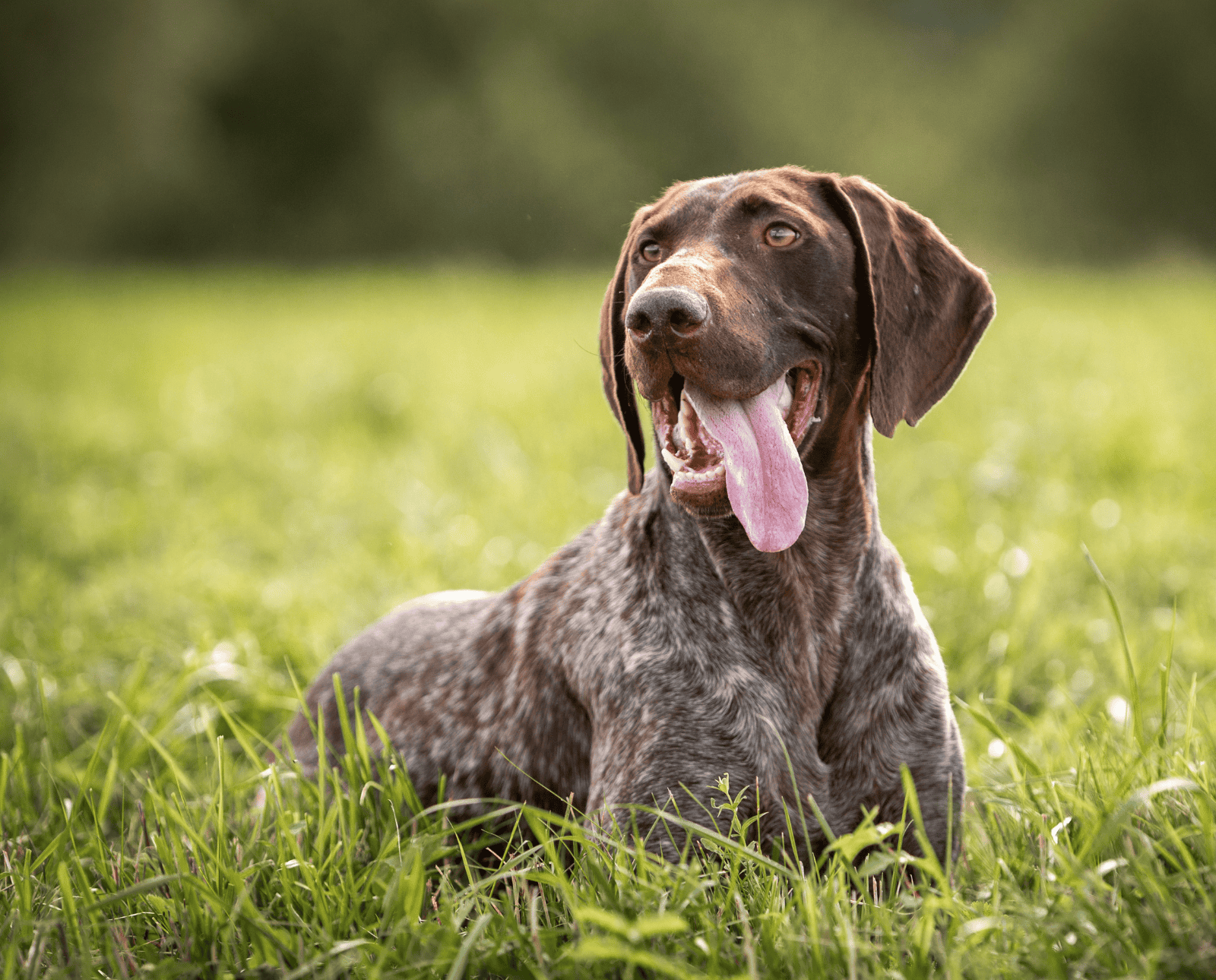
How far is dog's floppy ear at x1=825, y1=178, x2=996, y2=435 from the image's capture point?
270cm

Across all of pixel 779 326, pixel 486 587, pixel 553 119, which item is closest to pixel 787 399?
pixel 779 326

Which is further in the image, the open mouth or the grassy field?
the open mouth

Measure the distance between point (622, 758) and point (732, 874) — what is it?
0.48 m

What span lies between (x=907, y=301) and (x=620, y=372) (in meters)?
0.83

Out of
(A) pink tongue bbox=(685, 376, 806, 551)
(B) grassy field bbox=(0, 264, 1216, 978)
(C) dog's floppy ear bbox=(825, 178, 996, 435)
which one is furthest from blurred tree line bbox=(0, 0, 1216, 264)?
(A) pink tongue bbox=(685, 376, 806, 551)

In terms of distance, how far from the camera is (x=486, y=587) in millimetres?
5273

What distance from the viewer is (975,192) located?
24.5 m

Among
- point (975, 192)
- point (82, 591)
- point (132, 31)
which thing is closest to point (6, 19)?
point (132, 31)

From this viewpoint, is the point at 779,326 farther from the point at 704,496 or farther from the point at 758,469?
the point at 704,496

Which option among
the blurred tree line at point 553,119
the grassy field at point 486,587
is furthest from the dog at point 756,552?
the blurred tree line at point 553,119

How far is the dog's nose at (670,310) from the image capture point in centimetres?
232

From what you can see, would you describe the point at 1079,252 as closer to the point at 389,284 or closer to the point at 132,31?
the point at 389,284

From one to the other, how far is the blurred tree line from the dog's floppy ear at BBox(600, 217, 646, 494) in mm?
20959

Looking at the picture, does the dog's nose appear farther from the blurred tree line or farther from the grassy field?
the blurred tree line
